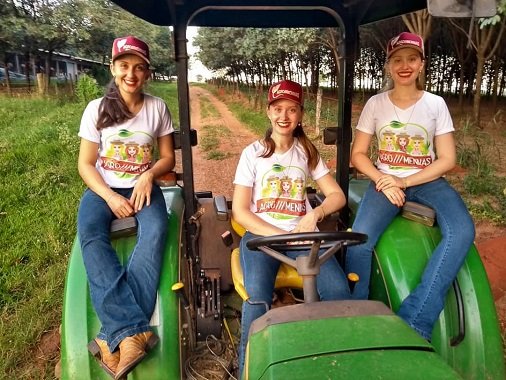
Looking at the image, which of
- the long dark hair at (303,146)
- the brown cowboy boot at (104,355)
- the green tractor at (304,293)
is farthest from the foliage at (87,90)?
the brown cowboy boot at (104,355)

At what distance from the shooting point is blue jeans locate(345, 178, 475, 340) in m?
2.15

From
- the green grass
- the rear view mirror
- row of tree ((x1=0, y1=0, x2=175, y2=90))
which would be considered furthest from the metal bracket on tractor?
row of tree ((x1=0, y1=0, x2=175, y2=90))

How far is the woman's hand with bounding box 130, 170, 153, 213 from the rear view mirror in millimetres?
1571

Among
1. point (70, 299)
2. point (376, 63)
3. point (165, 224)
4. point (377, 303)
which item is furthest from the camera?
point (376, 63)

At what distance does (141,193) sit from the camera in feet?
8.03

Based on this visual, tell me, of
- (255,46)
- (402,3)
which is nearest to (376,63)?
(255,46)

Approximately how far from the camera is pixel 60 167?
684 cm

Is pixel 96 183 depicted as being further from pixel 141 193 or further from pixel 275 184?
pixel 275 184

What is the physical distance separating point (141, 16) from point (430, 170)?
73.9 inches

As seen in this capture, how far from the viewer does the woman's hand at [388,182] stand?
2.52m

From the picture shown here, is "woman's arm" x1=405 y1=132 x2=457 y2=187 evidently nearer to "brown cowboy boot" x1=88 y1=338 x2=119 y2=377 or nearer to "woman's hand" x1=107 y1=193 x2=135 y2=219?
"woman's hand" x1=107 y1=193 x2=135 y2=219

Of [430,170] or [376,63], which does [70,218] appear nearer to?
[430,170]

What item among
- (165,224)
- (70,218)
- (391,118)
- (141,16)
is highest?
(141,16)

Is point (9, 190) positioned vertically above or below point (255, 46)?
below
